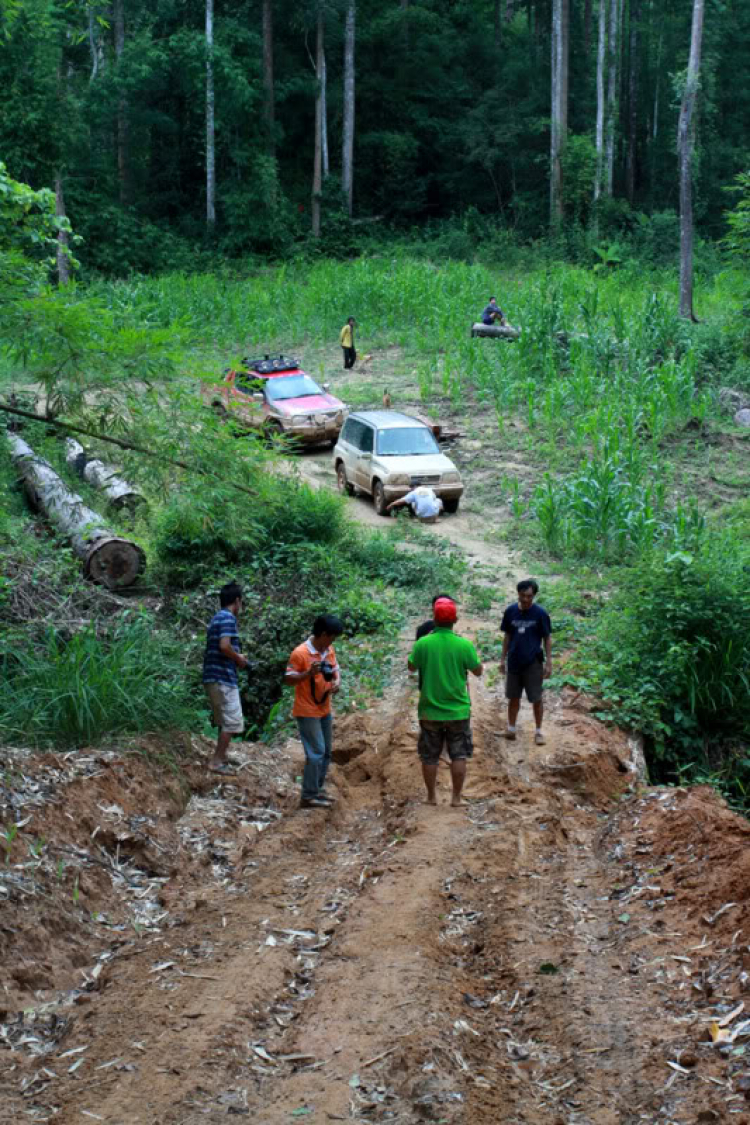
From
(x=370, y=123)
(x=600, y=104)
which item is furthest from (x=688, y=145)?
(x=370, y=123)

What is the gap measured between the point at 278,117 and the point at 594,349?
30.7 m

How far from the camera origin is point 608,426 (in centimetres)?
2128

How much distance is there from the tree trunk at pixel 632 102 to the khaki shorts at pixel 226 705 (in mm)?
51310

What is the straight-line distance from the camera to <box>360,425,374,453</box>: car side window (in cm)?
2052

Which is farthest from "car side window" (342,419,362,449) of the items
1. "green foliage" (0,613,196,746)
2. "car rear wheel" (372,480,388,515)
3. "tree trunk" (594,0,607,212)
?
"tree trunk" (594,0,607,212)

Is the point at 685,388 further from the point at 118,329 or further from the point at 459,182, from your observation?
the point at 459,182

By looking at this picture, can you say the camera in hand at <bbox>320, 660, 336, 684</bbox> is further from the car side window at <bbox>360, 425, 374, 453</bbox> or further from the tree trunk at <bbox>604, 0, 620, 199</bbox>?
the tree trunk at <bbox>604, 0, 620, 199</bbox>

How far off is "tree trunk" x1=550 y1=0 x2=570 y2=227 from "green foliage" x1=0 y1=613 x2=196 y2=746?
40.8 m

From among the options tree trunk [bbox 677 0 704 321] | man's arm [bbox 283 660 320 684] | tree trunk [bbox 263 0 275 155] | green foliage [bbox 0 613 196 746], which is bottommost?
green foliage [bbox 0 613 196 746]

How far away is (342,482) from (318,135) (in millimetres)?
30882

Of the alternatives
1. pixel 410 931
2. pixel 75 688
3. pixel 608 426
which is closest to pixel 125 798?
pixel 75 688

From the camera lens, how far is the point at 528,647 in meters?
10.9

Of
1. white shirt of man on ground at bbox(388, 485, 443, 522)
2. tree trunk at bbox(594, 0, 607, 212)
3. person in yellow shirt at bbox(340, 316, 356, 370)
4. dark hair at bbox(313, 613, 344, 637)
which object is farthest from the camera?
tree trunk at bbox(594, 0, 607, 212)

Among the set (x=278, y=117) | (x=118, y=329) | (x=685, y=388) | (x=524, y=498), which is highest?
(x=278, y=117)
